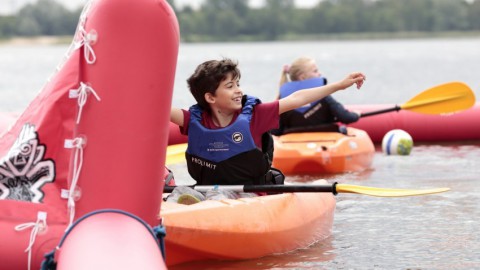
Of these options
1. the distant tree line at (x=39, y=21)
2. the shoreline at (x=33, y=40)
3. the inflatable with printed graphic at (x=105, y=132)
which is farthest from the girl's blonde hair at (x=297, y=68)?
the shoreline at (x=33, y=40)

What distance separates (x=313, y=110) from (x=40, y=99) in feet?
17.5

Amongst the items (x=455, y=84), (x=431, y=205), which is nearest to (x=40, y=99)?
(x=431, y=205)

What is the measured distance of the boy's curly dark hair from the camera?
17.4 ft

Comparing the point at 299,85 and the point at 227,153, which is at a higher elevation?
the point at 299,85

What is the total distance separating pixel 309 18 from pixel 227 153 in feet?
226

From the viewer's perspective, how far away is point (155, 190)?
3.54 m

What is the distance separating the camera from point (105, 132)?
3445 mm

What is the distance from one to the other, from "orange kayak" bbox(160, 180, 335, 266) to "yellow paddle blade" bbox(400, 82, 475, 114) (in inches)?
100.0

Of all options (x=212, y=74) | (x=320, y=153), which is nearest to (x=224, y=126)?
(x=212, y=74)

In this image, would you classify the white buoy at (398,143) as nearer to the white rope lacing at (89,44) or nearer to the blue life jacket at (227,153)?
the blue life jacket at (227,153)

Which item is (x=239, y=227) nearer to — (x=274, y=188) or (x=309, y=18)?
(x=274, y=188)

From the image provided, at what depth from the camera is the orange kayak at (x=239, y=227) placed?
4586mm

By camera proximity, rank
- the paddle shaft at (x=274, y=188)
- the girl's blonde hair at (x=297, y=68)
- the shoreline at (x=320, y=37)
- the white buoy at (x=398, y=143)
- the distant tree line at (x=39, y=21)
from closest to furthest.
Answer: the paddle shaft at (x=274, y=188)
the girl's blonde hair at (x=297, y=68)
the white buoy at (x=398, y=143)
the distant tree line at (x=39, y=21)
the shoreline at (x=320, y=37)

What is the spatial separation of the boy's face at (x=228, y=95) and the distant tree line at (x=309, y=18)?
65.2m
